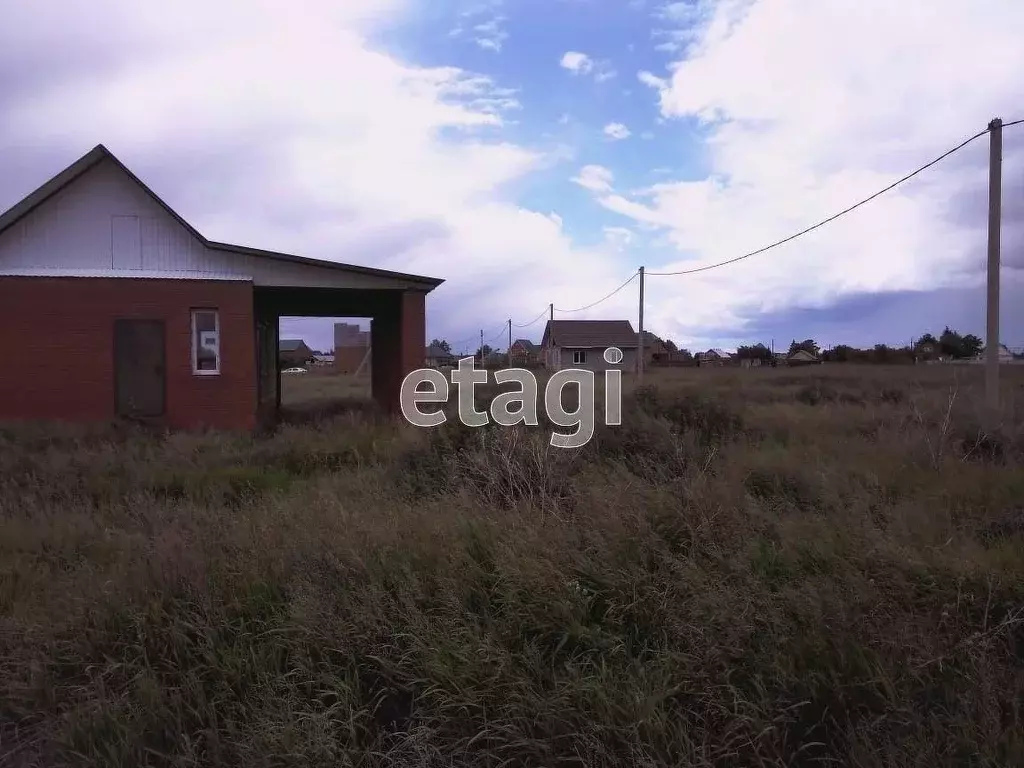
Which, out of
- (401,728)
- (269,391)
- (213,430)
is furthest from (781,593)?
(269,391)

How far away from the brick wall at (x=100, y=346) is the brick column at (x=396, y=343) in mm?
2865

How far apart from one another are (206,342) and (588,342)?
143 feet

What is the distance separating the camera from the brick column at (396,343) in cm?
1339

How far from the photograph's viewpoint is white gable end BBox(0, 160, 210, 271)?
1163cm

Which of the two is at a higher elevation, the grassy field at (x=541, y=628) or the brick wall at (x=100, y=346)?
the brick wall at (x=100, y=346)

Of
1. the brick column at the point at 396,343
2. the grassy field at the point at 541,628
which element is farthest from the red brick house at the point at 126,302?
the grassy field at the point at 541,628

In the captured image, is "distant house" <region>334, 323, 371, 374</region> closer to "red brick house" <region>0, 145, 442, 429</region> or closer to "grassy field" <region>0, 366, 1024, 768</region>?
"red brick house" <region>0, 145, 442, 429</region>

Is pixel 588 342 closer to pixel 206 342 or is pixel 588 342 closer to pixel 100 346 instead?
pixel 206 342

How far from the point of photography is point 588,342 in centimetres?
5456

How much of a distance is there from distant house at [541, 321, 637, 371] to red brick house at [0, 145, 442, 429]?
38.9 m

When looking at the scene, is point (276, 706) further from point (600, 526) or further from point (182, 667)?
point (600, 526)

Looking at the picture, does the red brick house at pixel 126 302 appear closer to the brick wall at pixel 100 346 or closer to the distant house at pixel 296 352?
the brick wall at pixel 100 346

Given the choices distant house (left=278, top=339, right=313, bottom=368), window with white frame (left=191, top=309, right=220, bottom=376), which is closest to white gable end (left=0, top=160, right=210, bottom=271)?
window with white frame (left=191, top=309, right=220, bottom=376)

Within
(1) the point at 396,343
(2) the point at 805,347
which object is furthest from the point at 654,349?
(1) the point at 396,343
